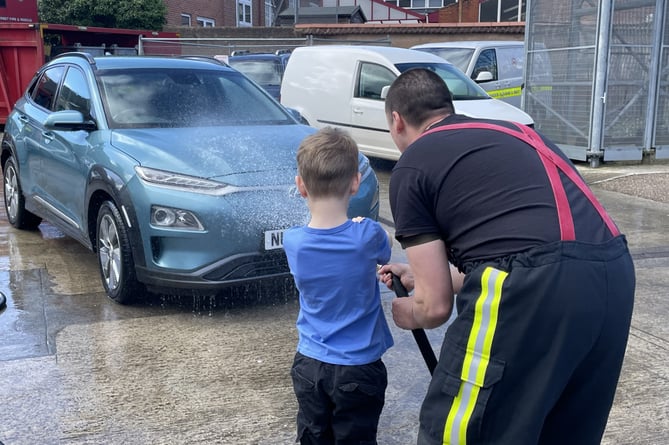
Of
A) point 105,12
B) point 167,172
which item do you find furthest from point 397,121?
point 105,12

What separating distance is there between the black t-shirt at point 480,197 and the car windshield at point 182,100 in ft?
12.1

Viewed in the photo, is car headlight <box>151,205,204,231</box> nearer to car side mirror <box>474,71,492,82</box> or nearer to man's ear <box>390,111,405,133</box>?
man's ear <box>390,111,405,133</box>

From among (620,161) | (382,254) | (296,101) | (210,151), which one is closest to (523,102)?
(620,161)

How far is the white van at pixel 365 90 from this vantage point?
1051 centimetres

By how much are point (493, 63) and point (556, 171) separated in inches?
480

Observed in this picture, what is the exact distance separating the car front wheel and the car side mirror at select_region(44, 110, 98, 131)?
68cm

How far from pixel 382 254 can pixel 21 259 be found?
460cm

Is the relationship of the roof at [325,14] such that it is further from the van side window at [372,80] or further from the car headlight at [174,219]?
the car headlight at [174,219]

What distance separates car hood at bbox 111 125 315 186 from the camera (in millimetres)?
4676

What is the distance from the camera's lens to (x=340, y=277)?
2471mm

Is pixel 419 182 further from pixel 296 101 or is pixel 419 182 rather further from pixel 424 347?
pixel 296 101

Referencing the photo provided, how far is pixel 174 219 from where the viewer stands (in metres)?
4.54

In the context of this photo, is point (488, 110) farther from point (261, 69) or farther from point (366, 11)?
point (366, 11)

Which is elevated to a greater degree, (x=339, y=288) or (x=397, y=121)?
(x=397, y=121)
